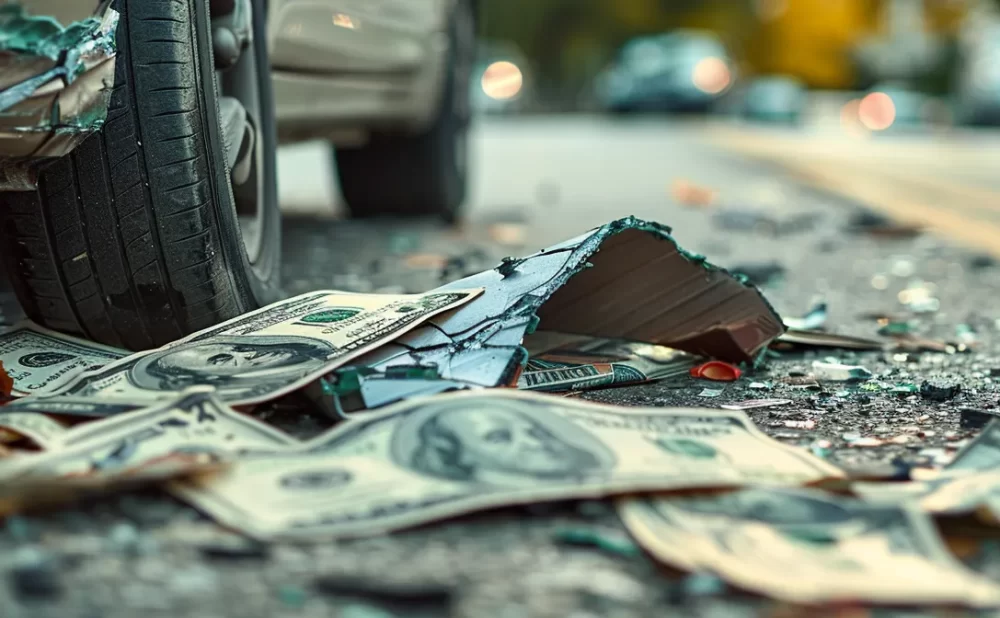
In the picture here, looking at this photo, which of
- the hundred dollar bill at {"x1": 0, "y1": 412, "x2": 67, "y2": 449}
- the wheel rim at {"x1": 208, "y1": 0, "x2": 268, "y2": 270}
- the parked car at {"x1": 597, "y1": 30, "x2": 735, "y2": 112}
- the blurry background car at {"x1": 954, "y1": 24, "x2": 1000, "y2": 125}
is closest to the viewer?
the hundred dollar bill at {"x1": 0, "y1": 412, "x2": 67, "y2": 449}

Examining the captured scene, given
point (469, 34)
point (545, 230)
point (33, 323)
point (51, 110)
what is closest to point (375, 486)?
point (51, 110)

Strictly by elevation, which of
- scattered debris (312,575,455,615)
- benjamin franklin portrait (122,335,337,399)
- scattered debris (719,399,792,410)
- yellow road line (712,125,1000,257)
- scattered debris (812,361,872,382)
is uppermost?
benjamin franklin portrait (122,335,337,399)

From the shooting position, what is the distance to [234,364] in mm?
2010

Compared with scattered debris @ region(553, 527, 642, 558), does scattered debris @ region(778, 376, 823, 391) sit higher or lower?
lower

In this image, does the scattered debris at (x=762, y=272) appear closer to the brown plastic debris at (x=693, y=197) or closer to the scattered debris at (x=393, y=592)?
the brown plastic debris at (x=693, y=197)

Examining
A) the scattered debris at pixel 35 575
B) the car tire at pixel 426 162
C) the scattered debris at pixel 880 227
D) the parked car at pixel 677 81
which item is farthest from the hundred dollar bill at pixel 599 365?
the parked car at pixel 677 81

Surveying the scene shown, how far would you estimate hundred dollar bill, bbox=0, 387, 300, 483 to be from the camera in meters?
1.55

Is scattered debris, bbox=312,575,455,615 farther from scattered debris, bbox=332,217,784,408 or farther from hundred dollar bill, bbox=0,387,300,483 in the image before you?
scattered debris, bbox=332,217,784,408

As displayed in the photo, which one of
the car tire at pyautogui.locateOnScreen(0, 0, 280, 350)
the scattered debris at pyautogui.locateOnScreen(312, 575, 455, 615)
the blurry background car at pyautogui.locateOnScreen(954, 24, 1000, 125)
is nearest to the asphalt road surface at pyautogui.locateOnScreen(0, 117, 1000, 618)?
the scattered debris at pyautogui.locateOnScreen(312, 575, 455, 615)

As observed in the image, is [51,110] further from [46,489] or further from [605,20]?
[605,20]

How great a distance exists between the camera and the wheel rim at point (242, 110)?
2.49 m

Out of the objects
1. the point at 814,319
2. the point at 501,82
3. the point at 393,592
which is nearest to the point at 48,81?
the point at 393,592

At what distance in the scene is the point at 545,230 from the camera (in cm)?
497

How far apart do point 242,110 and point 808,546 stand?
1601 millimetres
